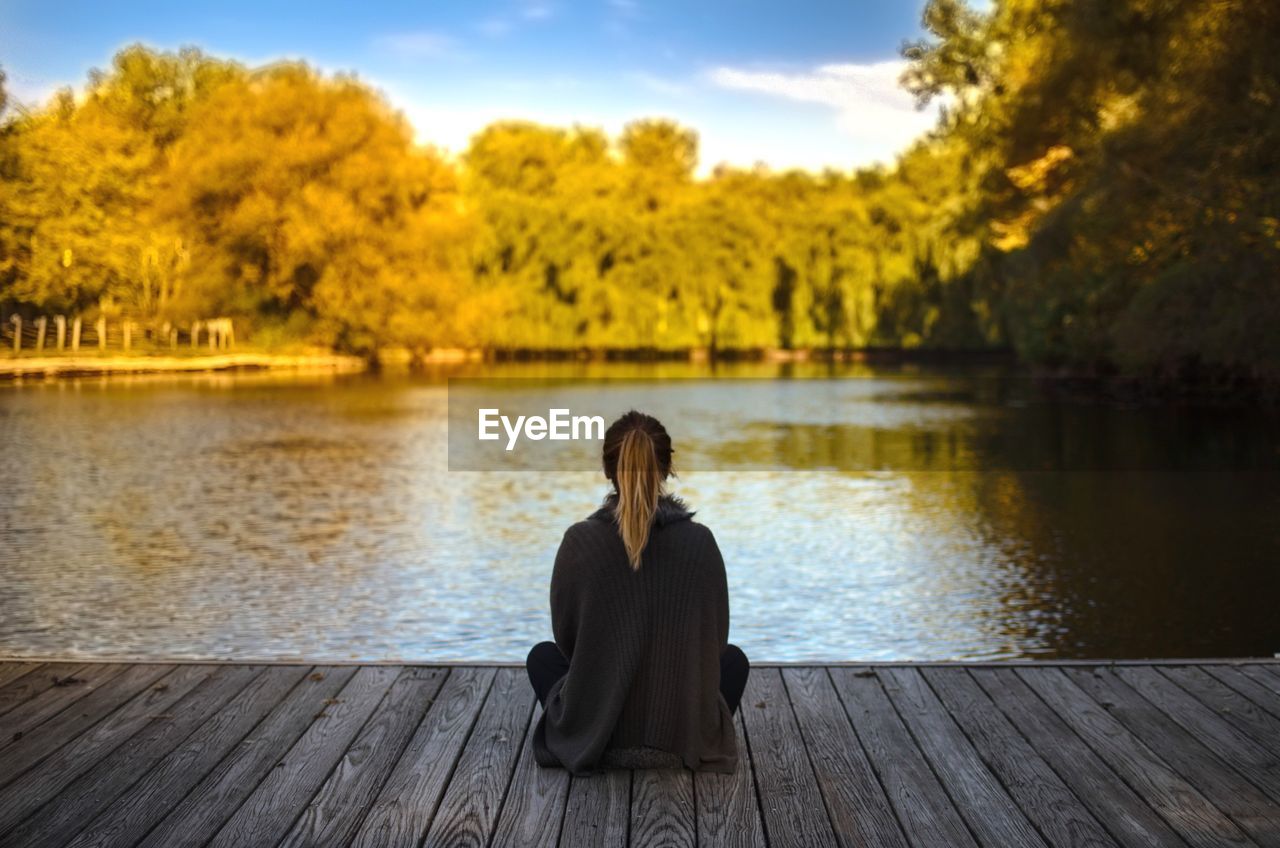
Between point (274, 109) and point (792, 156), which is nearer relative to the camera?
point (274, 109)

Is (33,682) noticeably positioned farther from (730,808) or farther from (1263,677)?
(1263,677)

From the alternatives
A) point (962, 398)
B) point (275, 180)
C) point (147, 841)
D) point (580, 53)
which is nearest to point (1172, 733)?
point (147, 841)

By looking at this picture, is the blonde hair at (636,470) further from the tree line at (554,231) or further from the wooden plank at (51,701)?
the tree line at (554,231)

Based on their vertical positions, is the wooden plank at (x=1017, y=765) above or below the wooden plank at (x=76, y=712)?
above

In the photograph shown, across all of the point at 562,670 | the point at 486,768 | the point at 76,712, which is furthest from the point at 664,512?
the point at 76,712

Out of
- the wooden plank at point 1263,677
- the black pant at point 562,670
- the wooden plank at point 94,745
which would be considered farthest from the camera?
the wooden plank at point 1263,677

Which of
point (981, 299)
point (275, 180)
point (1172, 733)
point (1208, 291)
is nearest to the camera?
point (1172, 733)

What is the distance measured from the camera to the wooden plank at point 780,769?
344cm

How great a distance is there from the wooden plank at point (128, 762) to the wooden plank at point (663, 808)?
4.54 ft

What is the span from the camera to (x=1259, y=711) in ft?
14.7

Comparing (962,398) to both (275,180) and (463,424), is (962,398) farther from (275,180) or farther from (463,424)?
(275,180)

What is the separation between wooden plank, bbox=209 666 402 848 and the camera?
11.2ft

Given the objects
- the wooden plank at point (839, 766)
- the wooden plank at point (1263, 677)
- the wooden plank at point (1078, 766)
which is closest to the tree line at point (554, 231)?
the wooden plank at point (1263, 677)

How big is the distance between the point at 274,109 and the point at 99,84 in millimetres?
17530
